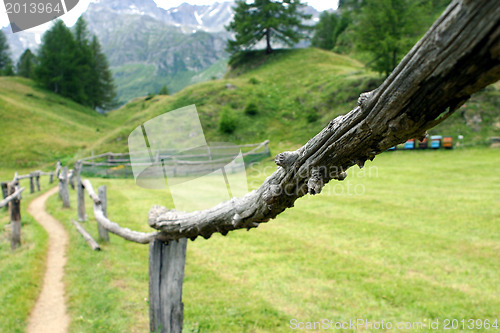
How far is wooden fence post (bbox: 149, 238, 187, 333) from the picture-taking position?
328 centimetres

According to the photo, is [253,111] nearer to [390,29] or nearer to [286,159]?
[390,29]

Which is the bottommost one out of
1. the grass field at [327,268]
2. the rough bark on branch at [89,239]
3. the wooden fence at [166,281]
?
the grass field at [327,268]

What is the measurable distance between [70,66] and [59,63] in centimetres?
146

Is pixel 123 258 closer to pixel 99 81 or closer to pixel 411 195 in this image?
pixel 411 195

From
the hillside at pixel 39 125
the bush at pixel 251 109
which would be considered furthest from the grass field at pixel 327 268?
the hillside at pixel 39 125

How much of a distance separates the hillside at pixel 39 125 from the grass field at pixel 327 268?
22.0 meters

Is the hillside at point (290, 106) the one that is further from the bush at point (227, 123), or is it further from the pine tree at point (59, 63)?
the pine tree at point (59, 63)

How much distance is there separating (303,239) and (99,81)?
5982 cm

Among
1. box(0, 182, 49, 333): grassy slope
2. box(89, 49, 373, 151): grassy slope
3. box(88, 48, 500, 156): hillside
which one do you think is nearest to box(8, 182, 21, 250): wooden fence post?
box(0, 182, 49, 333): grassy slope

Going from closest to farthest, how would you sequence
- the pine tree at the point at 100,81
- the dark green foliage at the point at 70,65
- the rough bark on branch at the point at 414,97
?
the rough bark on branch at the point at 414,97 < the dark green foliage at the point at 70,65 < the pine tree at the point at 100,81

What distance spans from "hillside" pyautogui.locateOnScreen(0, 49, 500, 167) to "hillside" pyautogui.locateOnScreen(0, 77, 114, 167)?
7 cm

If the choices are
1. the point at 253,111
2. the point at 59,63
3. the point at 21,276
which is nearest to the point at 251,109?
the point at 253,111

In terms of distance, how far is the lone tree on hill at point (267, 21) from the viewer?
1412 inches

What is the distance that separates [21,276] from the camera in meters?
5.68
